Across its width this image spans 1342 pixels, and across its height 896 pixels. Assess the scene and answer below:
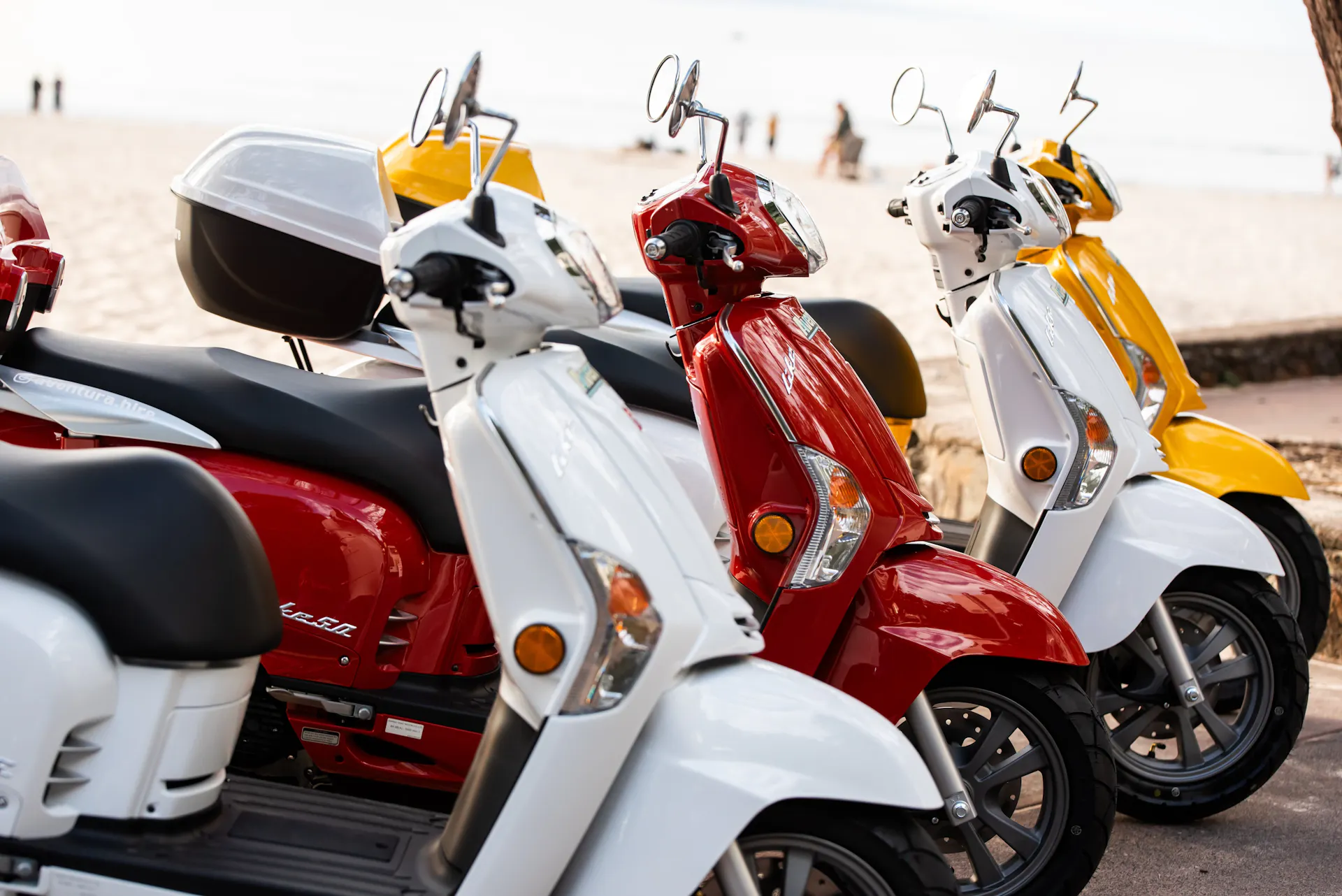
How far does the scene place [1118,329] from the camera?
14.2 ft

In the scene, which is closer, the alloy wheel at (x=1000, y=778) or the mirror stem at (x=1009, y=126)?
the alloy wheel at (x=1000, y=778)

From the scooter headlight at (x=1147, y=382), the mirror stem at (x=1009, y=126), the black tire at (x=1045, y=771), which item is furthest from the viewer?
the scooter headlight at (x=1147, y=382)

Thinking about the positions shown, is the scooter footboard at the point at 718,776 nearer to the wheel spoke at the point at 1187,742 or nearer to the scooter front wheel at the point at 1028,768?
the scooter front wheel at the point at 1028,768

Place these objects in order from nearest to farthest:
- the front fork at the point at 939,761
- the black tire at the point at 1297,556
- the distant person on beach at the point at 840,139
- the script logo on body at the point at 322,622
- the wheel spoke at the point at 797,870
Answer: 1. the wheel spoke at the point at 797,870
2. the front fork at the point at 939,761
3. the script logo on body at the point at 322,622
4. the black tire at the point at 1297,556
5. the distant person on beach at the point at 840,139

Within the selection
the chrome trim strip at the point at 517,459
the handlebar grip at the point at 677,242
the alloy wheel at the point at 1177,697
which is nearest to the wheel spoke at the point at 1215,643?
the alloy wheel at the point at 1177,697

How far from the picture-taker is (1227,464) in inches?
159

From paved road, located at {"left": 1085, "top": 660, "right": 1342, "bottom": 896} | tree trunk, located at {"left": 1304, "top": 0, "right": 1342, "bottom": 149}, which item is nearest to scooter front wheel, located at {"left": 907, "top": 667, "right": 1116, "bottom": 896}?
paved road, located at {"left": 1085, "top": 660, "right": 1342, "bottom": 896}

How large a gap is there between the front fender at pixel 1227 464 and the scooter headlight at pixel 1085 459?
0.72 metres

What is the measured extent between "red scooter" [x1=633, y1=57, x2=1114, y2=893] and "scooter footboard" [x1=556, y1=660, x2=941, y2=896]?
0.63 m

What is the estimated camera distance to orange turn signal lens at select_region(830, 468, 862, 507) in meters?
2.72

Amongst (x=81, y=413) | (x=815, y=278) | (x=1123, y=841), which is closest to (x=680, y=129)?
(x=81, y=413)

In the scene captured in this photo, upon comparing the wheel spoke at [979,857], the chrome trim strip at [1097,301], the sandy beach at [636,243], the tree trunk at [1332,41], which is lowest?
the sandy beach at [636,243]

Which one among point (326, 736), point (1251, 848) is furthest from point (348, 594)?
point (1251, 848)

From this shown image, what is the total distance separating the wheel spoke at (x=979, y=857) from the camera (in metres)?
2.65
